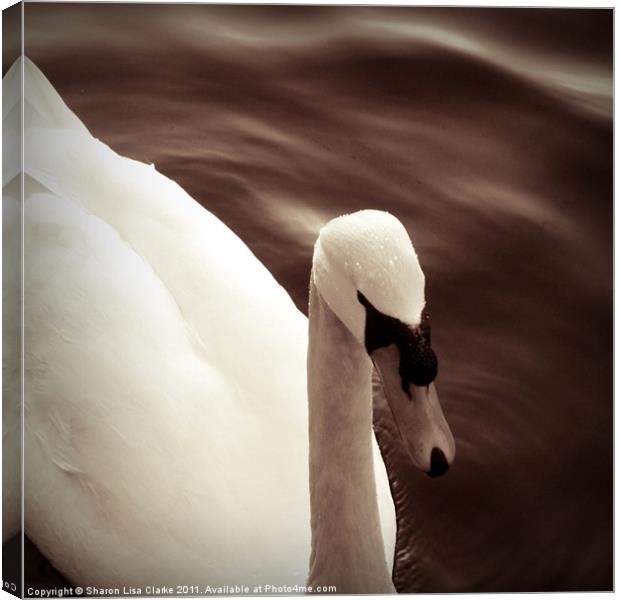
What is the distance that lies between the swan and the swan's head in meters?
0.42

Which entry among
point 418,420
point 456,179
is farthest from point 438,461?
point 456,179

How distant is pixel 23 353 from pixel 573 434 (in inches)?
53.3

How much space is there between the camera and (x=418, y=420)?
2236 millimetres

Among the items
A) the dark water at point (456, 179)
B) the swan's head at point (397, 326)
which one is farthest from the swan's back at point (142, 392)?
the swan's head at point (397, 326)

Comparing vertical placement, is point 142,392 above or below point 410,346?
below

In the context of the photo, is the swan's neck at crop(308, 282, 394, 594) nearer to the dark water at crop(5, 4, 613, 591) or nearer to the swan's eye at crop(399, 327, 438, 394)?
the swan's eye at crop(399, 327, 438, 394)

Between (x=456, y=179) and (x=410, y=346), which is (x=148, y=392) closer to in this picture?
(x=410, y=346)

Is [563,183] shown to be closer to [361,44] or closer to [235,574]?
[361,44]

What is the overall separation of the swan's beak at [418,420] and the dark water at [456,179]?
2.11 ft

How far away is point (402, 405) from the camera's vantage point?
7.39 ft

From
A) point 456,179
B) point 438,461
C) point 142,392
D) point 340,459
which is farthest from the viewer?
point 456,179

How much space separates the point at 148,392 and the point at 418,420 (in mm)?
748

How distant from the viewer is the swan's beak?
222 centimetres

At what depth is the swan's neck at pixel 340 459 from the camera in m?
2.40
